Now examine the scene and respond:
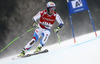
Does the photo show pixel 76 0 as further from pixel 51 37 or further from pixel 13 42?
pixel 13 42

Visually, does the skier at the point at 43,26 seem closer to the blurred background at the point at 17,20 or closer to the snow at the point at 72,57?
the snow at the point at 72,57

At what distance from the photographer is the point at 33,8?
454 centimetres

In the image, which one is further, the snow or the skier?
the skier

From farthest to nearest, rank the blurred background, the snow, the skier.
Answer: the blurred background < the skier < the snow

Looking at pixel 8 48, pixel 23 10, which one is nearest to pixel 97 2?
pixel 23 10

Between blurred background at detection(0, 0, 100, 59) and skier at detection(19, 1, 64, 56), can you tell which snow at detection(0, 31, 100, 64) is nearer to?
skier at detection(19, 1, 64, 56)

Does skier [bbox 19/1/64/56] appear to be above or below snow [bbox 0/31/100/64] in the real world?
above

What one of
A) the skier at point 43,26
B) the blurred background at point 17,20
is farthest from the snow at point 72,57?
the blurred background at point 17,20

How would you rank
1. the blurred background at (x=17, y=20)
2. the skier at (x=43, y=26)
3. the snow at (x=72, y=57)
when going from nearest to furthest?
the snow at (x=72, y=57)
the skier at (x=43, y=26)
the blurred background at (x=17, y=20)

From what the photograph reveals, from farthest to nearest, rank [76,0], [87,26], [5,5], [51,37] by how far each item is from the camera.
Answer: [87,26], [51,37], [5,5], [76,0]

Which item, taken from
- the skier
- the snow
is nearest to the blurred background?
the skier

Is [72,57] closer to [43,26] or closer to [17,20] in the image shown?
[43,26]

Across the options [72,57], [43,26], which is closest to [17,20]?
[43,26]

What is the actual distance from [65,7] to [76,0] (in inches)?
41.7
